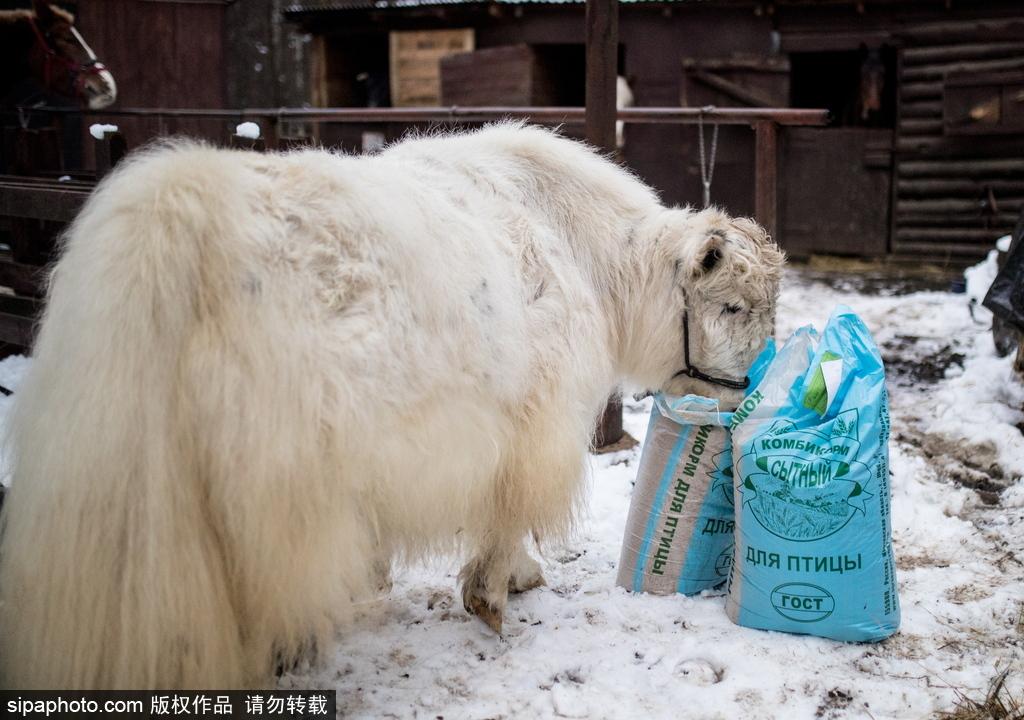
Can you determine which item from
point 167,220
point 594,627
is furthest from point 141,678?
point 594,627

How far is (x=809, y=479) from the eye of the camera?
9.48 feet

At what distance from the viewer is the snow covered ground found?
2.60 meters

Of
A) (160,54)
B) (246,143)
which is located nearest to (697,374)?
(246,143)

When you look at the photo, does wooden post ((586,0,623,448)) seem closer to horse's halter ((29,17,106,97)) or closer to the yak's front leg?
the yak's front leg

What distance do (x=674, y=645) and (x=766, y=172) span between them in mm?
2887

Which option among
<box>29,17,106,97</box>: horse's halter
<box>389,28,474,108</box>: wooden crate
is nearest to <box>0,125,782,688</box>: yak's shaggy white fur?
<box>29,17,106,97</box>: horse's halter

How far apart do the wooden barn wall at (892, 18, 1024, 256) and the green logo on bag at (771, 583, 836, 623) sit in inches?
347

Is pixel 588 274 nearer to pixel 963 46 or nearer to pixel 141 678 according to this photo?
pixel 141 678

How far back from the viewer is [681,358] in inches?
129

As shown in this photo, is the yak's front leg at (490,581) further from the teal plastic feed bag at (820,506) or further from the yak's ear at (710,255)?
the yak's ear at (710,255)

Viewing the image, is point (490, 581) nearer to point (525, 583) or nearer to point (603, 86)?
point (525, 583)

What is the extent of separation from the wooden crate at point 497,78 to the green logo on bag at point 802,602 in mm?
9271

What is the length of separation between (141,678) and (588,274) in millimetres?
1877

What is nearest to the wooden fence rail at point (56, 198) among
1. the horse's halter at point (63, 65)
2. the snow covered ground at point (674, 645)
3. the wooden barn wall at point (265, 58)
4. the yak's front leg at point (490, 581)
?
the snow covered ground at point (674, 645)
